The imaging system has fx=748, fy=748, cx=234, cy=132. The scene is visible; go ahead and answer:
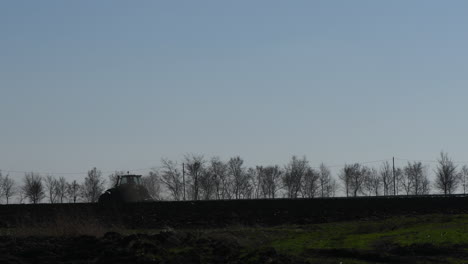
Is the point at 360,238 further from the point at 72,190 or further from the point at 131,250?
the point at 72,190

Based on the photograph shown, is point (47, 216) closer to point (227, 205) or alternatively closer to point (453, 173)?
point (227, 205)

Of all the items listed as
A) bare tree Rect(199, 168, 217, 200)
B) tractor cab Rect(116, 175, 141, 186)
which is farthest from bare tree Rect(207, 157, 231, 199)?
tractor cab Rect(116, 175, 141, 186)

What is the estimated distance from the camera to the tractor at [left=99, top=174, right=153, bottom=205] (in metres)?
47.4

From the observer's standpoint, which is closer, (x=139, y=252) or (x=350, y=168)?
(x=139, y=252)

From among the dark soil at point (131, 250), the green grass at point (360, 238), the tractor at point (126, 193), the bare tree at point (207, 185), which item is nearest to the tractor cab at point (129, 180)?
the tractor at point (126, 193)

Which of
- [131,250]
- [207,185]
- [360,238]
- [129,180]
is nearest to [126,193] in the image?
[129,180]

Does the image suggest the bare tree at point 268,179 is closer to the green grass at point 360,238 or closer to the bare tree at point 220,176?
the bare tree at point 220,176

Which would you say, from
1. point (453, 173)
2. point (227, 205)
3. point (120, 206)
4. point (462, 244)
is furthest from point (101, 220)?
point (453, 173)

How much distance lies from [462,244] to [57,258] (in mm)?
12455

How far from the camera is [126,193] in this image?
158ft

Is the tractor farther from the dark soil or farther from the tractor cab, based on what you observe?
the dark soil

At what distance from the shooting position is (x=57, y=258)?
23.0 m

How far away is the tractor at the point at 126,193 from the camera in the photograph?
47375mm

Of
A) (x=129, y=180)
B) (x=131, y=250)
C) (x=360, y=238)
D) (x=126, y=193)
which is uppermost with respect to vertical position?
(x=129, y=180)
